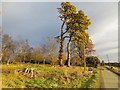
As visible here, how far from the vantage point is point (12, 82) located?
15.5 meters

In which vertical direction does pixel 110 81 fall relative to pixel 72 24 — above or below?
below

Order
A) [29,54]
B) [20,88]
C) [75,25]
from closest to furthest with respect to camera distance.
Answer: [20,88]
[75,25]
[29,54]

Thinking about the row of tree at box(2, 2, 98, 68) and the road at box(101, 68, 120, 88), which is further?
the row of tree at box(2, 2, 98, 68)

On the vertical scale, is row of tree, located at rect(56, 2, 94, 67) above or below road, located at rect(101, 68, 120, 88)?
above

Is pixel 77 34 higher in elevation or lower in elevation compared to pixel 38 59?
higher

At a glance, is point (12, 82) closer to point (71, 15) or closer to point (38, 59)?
point (71, 15)

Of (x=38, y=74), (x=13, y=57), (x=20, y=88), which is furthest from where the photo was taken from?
(x=13, y=57)

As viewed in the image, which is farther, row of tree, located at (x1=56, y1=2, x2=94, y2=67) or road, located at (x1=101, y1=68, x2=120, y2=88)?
row of tree, located at (x1=56, y1=2, x2=94, y2=67)

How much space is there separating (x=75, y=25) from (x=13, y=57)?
29.2m

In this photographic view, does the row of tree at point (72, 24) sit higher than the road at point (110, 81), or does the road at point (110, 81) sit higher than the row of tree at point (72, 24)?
the row of tree at point (72, 24)

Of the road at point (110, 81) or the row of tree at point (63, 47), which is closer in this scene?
the road at point (110, 81)

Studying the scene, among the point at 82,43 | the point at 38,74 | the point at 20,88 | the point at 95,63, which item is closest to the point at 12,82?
the point at 20,88

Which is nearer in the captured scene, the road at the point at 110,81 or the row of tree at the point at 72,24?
the road at the point at 110,81

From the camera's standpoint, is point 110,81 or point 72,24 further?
point 72,24
